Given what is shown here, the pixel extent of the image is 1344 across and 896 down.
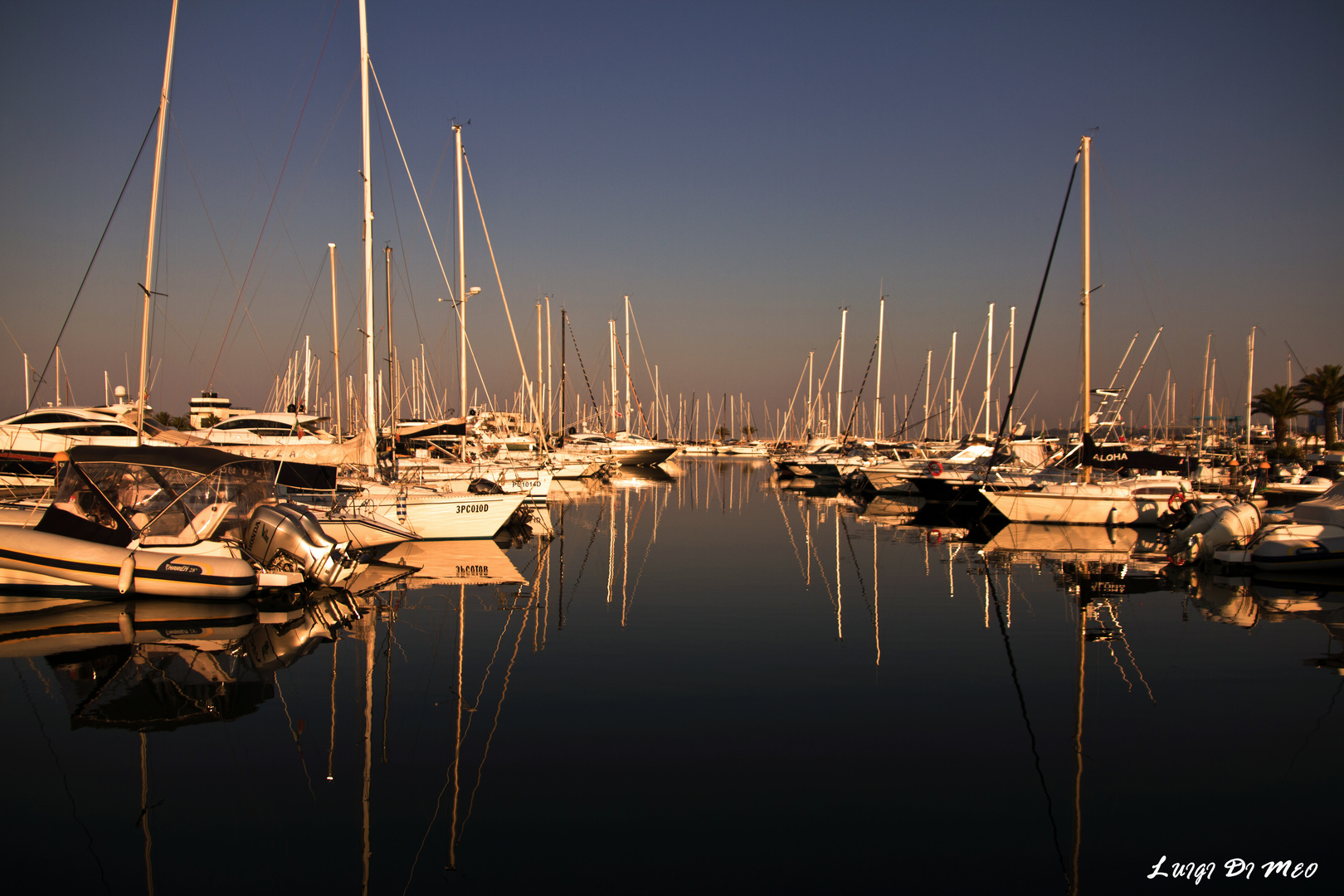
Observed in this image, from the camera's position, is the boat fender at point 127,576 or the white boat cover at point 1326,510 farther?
the white boat cover at point 1326,510

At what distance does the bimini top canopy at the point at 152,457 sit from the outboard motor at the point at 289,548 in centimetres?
121

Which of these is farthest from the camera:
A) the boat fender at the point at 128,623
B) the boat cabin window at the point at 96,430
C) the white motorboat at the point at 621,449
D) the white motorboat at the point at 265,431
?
the white motorboat at the point at 621,449

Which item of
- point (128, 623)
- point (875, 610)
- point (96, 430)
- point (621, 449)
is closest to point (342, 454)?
point (128, 623)

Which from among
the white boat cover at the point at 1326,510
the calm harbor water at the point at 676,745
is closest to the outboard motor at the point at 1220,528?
the white boat cover at the point at 1326,510

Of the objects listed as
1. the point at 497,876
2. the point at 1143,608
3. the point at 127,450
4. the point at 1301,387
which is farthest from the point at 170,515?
the point at 1301,387

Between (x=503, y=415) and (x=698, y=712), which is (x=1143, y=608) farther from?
Result: (x=503, y=415)

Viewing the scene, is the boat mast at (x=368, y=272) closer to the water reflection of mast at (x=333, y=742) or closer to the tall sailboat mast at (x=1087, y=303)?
the water reflection of mast at (x=333, y=742)

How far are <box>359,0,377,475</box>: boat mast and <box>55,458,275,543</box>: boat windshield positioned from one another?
671 centimetres

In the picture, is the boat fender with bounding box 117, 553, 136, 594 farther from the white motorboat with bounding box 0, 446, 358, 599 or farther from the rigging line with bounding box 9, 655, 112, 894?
the rigging line with bounding box 9, 655, 112, 894

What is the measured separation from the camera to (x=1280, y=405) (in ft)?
182

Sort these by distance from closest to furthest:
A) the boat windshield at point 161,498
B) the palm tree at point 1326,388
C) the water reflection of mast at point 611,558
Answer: the boat windshield at point 161,498 < the water reflection of mast at point 611,558 < the palm tree at point 1326,388

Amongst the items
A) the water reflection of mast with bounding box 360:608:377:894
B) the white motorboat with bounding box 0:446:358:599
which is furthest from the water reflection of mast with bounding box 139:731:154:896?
the white motorboat with bounding box 0:446:358:599

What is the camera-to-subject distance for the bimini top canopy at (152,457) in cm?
1483

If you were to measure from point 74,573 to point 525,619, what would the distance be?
7240mm
